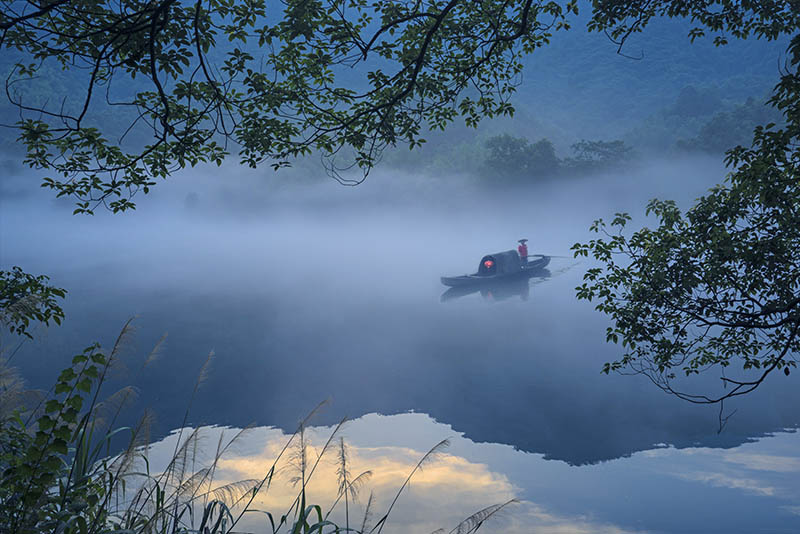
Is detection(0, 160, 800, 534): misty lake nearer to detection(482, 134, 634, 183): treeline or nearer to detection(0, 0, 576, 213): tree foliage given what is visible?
detection(0, 0, 576, 213): tree foliage

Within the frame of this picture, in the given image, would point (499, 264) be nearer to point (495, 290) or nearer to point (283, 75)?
point (495, 290)

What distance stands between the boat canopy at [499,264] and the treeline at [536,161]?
22967mm

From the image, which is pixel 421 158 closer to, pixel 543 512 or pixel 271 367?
pixel 271 367

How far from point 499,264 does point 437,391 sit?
498 inches

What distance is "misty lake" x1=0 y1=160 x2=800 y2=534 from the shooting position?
8.93m

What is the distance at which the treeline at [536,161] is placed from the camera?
46.6 metres

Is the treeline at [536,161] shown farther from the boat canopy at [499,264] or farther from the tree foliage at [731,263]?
the tree foliage at [731,263]

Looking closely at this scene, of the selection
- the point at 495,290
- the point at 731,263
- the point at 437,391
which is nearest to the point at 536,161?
the point at 495,290

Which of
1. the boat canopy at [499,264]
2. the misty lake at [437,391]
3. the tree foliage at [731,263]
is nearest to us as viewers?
the tree foliage at [731,263]

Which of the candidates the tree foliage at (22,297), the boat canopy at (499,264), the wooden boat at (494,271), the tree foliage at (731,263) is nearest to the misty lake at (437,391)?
the tree foliage at (22,297)

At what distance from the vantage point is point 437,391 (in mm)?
14500

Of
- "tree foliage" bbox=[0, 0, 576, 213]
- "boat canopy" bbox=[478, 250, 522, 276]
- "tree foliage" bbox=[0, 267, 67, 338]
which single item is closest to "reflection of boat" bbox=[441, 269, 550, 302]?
"boat canopy" bbox=[478, 250, 522, 276]

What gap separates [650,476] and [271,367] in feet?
36.6

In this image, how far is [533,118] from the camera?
241 ft
